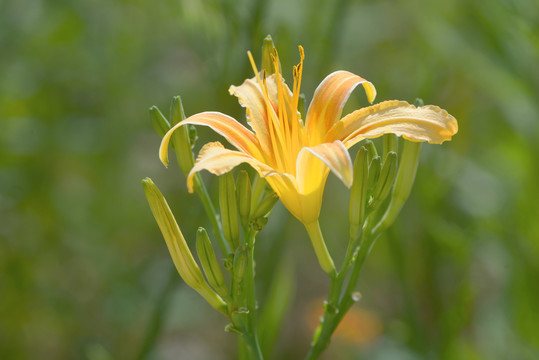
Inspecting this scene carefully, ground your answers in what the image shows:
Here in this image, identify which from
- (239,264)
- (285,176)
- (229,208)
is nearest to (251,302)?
(239,264)

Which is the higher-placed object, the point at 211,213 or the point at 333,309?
the point at 211,213

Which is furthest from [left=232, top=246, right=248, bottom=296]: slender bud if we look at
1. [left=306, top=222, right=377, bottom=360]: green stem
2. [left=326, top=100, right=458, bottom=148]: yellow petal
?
[left=326, top=100, right=458, bottom=148]: yellow petal

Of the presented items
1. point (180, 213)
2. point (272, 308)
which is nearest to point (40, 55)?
point (180, 213)

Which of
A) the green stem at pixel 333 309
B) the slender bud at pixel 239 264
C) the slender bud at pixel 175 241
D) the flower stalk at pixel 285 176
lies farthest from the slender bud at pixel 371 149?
the slender bud at pixel 175 241

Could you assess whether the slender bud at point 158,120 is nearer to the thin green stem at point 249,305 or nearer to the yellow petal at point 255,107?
the yellow petal at point 255,107

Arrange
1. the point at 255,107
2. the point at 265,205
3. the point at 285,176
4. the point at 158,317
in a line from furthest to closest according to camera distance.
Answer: the point at 158,317 → the point at 255,107 → the point at 265,205 → the point at 285,176

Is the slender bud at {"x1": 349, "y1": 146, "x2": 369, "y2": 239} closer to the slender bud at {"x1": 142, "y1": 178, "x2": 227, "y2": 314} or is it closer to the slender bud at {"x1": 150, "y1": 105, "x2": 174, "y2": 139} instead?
the slender bud at {"x1": 142, "y1": 178, "x2": 227, "y2": 314}

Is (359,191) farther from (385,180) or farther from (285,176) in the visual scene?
(285,176)
